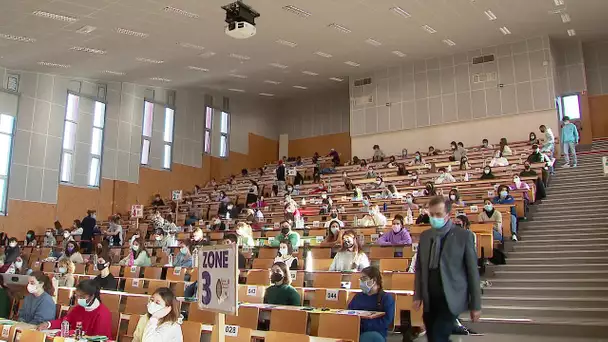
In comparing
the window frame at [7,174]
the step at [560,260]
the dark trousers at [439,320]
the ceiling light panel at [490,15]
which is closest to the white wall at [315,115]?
the ceiling light panel at [490,15]

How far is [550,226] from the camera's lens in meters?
9.98

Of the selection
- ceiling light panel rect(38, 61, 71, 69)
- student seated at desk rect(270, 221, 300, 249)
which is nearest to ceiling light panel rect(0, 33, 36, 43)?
ceiling light panel rect(38, 61, 71, 69)

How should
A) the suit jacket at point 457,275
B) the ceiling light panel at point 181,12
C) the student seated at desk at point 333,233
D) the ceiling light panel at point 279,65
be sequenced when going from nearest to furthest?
the suit jacket at point 457,275 → the student seated at desk at point 333,233 → the ceiling light panel at point 181,12 → the ceiling light panel at point 279,65

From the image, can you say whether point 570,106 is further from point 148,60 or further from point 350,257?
point 350,257

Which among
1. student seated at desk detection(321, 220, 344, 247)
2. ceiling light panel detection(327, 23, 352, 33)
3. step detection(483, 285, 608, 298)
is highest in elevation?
ceiling light panel detection(327, 23, 352, 33)

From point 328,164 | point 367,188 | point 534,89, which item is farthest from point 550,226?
point 328,164

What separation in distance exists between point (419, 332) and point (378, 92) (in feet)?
55.3

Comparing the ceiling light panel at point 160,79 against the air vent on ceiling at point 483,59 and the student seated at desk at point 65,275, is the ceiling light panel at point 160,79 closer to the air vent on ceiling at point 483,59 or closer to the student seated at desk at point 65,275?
the air vent on ceiling at point 483,59

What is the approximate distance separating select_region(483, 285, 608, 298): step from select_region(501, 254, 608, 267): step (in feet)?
3.27

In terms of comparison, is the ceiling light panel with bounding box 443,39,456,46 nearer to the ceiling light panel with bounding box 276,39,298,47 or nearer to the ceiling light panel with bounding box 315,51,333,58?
the ceiling light panel with bounding box 315,51,333,58

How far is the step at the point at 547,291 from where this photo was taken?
7.01 metres

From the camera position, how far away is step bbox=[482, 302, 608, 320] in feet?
21.1

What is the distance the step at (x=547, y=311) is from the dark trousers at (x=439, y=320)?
3.49 meters

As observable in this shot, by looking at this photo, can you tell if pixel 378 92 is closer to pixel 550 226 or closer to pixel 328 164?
pixel 328 164
